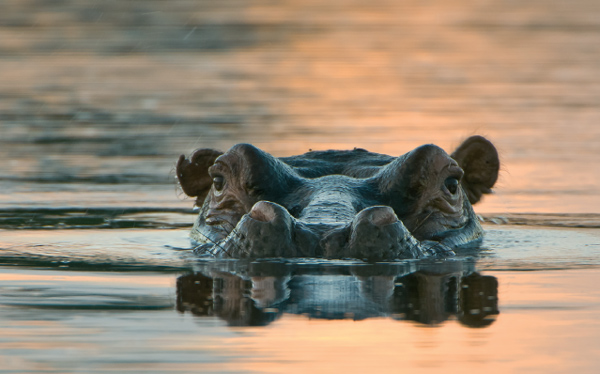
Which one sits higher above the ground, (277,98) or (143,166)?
(277,98)

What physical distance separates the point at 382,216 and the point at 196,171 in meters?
3.15

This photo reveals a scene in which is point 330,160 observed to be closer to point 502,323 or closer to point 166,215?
point 166,215

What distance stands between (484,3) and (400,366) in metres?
32.8

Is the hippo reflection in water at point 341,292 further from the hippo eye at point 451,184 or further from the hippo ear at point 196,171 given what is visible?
the hippo ear at point 196,171

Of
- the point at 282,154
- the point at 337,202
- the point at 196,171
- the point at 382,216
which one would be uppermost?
the point at 282,154

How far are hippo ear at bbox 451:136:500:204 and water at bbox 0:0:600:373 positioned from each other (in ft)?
1.22

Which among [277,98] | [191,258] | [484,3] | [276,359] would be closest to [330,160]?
[191,258]

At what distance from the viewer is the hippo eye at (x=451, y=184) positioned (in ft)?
25.7

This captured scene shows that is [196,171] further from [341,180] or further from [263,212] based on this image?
[263,212]

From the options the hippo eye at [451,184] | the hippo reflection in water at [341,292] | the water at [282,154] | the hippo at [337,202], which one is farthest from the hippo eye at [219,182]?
the hippo eye at [451,184]

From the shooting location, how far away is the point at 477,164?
30.3 ft

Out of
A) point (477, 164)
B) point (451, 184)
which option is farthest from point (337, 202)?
point (477, 164)

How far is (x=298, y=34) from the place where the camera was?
27.4 meters

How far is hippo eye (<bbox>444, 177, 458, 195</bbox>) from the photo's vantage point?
25.7 feet
